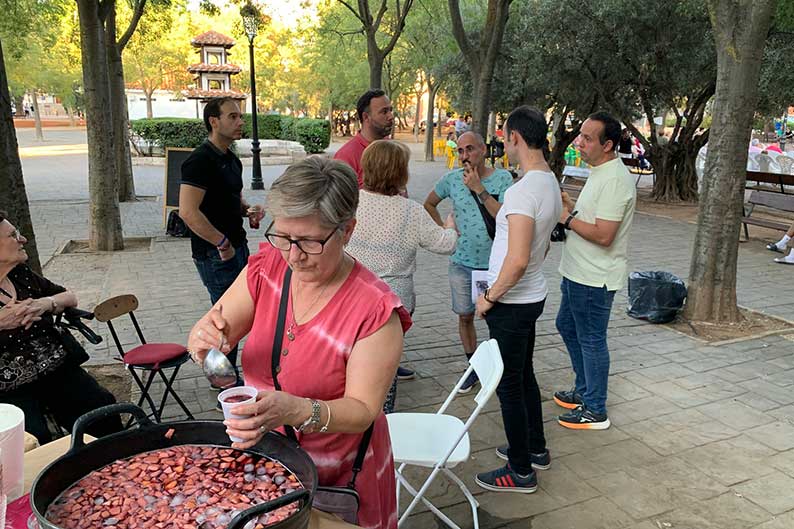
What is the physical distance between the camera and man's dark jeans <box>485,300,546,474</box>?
308cm

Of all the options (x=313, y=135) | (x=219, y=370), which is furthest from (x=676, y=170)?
(x=313, y=135)

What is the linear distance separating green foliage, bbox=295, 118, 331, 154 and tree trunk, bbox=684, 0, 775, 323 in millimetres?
21674

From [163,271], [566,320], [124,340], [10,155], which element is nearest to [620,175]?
[566,320]

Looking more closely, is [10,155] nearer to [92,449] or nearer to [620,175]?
[92,449]

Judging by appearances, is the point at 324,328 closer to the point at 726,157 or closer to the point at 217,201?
the point at 217,201

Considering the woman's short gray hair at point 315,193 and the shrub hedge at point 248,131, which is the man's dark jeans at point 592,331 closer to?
the woman's short gray hair at point 315,193

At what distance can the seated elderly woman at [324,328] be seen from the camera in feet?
5.55

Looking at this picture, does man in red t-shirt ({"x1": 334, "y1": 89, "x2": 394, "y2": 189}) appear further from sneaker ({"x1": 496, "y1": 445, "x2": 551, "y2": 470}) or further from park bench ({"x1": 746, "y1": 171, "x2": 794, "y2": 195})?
park bench ({"x1": 746, "y1": 171, "x2": 794, "y2": 195})

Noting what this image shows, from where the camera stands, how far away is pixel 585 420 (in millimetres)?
4008

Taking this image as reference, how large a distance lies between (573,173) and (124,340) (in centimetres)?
1245

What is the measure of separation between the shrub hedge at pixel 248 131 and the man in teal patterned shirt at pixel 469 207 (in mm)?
16801

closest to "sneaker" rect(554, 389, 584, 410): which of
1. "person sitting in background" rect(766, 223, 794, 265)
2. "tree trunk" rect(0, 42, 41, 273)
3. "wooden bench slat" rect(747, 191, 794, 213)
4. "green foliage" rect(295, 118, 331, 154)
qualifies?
"tree trunk" rect(0, 42, 41, 273)

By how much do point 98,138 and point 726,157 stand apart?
767 centimetres

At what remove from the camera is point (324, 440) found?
1791mm
